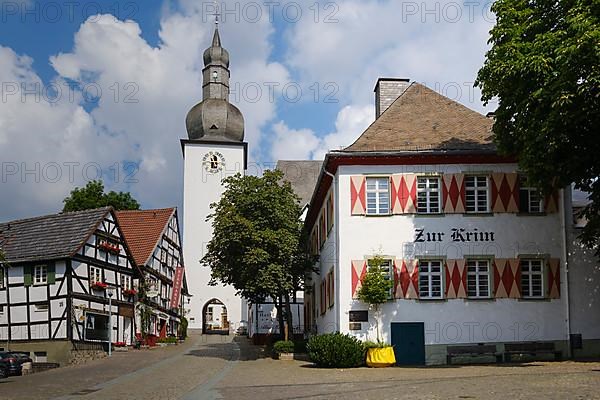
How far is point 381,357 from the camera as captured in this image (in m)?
25.8

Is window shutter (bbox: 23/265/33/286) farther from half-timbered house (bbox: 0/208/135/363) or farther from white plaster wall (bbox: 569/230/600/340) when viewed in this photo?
white plaster wall (bbox: 569/230/600/340)

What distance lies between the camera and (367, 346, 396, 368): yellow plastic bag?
25766 mm

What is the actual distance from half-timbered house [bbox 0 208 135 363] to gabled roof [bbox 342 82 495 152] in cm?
1489

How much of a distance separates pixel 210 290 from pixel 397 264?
44.5m

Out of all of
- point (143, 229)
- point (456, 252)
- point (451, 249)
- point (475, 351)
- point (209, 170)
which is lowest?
point (475, 351)

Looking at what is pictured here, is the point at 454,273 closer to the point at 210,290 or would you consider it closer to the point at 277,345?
the point at 277,345

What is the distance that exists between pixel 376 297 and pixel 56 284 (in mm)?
16056

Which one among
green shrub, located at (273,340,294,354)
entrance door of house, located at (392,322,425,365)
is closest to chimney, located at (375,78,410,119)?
green shrub, located at (273,340,294,354)

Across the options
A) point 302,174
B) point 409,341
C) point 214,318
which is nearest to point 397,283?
point 409,341

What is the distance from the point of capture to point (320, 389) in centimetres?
1823

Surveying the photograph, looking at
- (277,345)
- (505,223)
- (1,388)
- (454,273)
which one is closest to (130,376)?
(1,388)

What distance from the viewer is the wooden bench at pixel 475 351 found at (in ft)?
88.2

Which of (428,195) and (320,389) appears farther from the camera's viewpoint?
(428,195)

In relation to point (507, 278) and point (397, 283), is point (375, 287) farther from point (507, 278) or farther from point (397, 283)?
point (507, 278)
